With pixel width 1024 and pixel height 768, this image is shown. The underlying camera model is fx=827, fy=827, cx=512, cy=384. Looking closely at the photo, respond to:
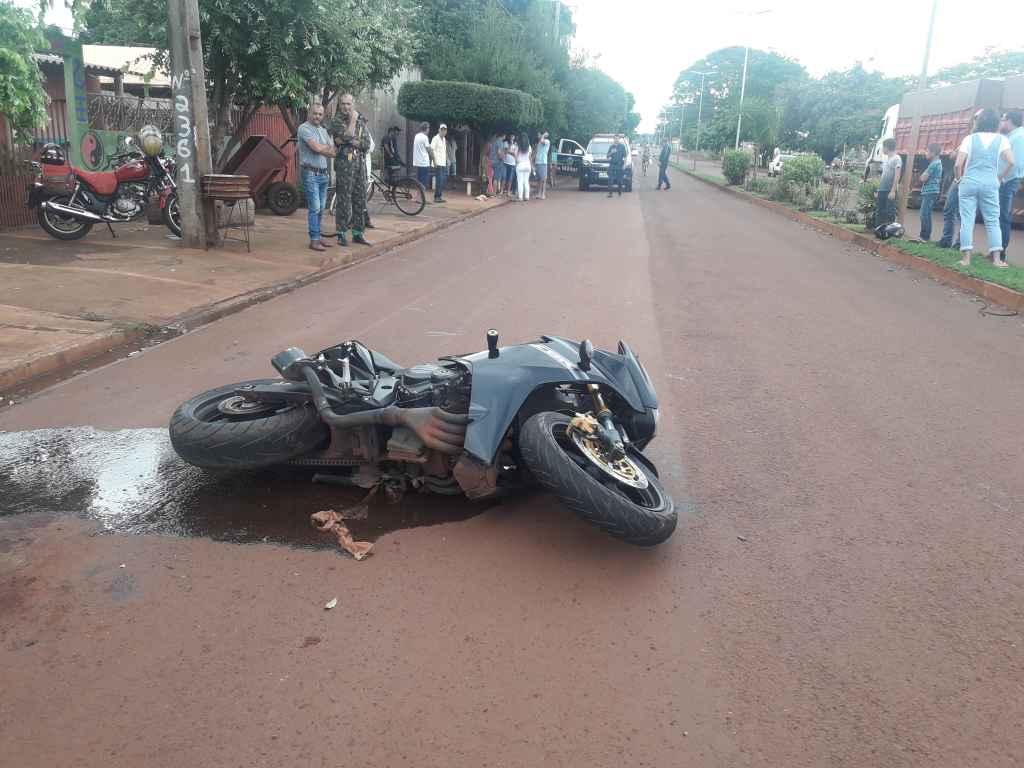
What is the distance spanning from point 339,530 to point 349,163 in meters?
8.93

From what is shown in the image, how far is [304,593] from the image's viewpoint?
3.18m

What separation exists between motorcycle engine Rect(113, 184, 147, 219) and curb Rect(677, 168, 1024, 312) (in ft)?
37.7

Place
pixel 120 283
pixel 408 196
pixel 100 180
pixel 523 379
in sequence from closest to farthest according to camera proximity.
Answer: pixel 523 379 → pixel 120 283 → pixel 100 180 → pixel 408 196

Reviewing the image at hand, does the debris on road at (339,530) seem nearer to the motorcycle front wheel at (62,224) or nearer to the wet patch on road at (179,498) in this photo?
the wet patch on road at (179,498)

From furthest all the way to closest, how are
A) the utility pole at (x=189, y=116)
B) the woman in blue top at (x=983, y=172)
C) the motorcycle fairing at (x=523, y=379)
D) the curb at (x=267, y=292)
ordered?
the woman in blue top at (x=983, y=172), the utility pole at (x=189, y=116), the curb at (x=267, y=292), the motorcycle fairing at (x=523, y=379)

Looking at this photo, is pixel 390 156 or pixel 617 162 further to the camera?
pixel 617 162

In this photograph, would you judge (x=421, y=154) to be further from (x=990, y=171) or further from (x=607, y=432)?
(x=607, y=432)

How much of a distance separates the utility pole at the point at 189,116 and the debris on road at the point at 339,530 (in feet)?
26.3

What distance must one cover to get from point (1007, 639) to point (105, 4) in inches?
505

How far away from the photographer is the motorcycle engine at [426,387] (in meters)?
3.82

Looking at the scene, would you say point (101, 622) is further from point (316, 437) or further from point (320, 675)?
point (316, 437)

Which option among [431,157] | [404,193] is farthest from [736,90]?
[404,193]

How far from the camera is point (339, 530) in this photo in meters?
3.62

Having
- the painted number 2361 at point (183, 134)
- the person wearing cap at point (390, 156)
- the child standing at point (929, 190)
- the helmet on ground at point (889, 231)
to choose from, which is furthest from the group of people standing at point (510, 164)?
the painted number 2361 at point (183, 134)
